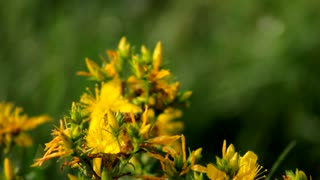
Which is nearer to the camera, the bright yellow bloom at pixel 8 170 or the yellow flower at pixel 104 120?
the yellow flower at pixel 104 120

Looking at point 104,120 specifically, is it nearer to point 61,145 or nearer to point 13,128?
point 61,145

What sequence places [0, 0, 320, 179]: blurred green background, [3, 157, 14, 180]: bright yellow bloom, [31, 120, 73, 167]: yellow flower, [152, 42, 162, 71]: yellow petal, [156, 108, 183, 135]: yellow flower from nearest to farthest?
[31, 120, 73, 167]: yellow flower < [3, 157, 14, 180]: bright yellow bloom < [152, 42, 162, 71]: yellow petal < [156, 108, 183, 135]: yellow flower < [0, 0, 320, 179]: blurred green background

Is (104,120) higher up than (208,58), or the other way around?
(208,58)

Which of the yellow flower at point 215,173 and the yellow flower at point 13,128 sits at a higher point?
the yellow flower at point 13,128

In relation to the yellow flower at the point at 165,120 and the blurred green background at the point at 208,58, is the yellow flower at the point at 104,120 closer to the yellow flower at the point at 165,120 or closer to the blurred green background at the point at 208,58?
the yellow flower at the point at 165,120

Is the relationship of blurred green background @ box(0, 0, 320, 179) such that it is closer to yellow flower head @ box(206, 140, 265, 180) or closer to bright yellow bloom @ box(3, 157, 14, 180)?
bright yellow bloom @ box(3, 157, 14, 180)

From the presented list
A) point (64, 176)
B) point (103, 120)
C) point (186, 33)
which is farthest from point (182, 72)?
point (103, 120)

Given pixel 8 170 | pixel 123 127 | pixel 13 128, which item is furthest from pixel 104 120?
pixel 13 128

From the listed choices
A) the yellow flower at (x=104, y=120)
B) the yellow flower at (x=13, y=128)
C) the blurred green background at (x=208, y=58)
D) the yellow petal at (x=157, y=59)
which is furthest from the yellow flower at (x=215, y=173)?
the blurred green background at (x=208, y=58)

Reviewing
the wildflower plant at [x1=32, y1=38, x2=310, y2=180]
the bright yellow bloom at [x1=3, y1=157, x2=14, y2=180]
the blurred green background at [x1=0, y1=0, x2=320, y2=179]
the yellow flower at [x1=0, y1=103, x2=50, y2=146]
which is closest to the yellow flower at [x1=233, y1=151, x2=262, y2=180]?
the wildflower plant at [x1=32, y1=38, x2=310, y2=180]
